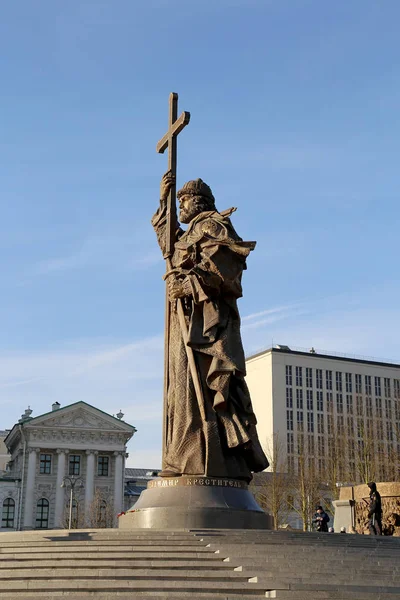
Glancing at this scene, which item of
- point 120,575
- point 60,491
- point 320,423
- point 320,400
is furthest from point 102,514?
point 120,575

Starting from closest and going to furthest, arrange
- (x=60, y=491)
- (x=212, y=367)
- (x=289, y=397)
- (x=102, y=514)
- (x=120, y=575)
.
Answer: (x=120, y=575), (x=212, y=367), (x=102, y=514), (x=60, y=491), (x=289, y=397)

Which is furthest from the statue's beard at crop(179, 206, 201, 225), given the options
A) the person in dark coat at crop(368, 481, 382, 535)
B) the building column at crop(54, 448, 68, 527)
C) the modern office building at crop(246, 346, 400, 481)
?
the modern office building at crop(246, 346, 400, 481)

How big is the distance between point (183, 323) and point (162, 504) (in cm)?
324

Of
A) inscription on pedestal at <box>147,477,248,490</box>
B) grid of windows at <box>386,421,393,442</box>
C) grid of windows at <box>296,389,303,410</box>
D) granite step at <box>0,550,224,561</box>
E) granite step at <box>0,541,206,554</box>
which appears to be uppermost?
grid of windows at <box>296,389,303,410</box>

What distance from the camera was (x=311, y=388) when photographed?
96.5 meters

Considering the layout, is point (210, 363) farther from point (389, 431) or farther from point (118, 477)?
point (118, 477)

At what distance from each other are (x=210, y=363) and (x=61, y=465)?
60273 millimetres

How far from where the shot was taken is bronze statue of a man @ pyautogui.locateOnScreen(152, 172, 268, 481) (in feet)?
47.0

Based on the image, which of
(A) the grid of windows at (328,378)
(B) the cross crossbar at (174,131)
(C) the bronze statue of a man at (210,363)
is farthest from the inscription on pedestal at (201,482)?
(A) the grid of windows at (328,378)

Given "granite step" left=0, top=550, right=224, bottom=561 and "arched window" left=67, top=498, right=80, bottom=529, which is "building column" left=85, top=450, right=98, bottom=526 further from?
"granite step" left=0, top=550, right=224, bottom=561

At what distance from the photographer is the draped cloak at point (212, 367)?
47.0 ft

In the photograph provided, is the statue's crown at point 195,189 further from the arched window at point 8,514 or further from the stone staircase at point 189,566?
the arched window at point 8,514

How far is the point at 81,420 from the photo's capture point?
73.6 meters

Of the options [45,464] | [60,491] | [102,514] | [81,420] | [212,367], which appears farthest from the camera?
[81,420]
